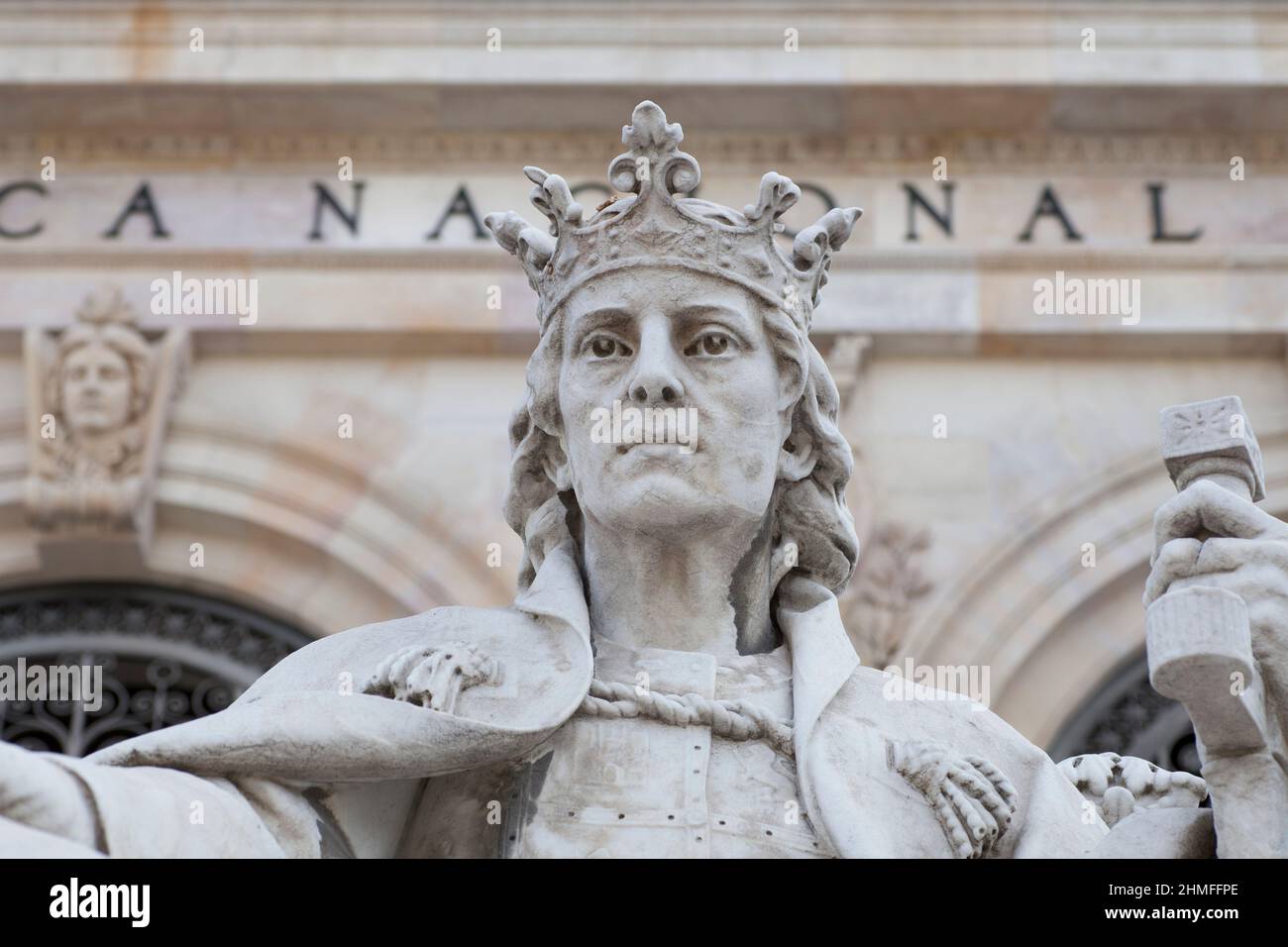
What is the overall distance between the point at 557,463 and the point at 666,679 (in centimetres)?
52

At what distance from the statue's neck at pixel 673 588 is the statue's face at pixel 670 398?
6 cm

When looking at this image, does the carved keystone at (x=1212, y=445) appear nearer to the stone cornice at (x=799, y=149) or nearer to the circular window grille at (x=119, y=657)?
the circular window grille at (x=119, y=657)

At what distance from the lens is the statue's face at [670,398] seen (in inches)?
210

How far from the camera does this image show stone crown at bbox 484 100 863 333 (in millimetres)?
5492

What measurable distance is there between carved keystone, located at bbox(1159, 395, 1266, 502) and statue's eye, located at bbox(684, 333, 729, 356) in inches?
33.2

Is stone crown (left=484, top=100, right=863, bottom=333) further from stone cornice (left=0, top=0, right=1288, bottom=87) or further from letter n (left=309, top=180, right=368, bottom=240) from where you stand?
letter n (left=309, top=180, right=368, bottom=240)

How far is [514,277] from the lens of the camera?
14344mm

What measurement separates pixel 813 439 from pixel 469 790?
91cm

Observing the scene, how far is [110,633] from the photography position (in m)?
14.1

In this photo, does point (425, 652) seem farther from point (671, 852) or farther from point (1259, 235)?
point (1259, 235)

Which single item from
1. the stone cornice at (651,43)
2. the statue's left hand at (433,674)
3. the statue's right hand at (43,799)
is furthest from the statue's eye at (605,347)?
the stone cornice at (651,43)

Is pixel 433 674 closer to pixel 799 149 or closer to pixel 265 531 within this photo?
pixel 265 531
